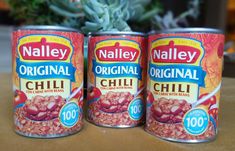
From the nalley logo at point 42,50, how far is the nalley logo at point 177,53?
170mm

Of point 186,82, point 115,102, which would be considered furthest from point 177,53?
point 115,102

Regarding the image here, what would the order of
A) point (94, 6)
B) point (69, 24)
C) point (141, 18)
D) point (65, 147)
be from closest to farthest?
point (65, 147) → point (94, 6) → point (69, 24) → point (141, 18)

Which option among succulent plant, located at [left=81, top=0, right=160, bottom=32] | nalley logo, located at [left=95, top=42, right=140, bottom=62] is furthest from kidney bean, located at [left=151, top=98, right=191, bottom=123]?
Result: succulent plant, located at [left=81, top=0, right=160, bottom=32]

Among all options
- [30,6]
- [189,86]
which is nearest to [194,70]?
[189,86]

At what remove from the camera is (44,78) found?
1.54ft

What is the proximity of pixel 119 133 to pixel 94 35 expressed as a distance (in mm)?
197

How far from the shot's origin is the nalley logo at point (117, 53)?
53 centimetres

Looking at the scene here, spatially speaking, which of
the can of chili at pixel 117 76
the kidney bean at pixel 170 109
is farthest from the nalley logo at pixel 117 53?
the kidney bean at pixel 170 109

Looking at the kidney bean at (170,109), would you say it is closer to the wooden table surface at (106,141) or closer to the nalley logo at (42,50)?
the wooden table surface at (106,141)

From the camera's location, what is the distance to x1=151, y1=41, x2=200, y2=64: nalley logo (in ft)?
1.51

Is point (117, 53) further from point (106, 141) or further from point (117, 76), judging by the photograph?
point (106, 141)

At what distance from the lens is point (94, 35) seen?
1.81 ft

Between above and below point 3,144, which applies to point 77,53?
above

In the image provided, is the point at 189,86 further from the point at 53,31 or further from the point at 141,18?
the point at 141,18
